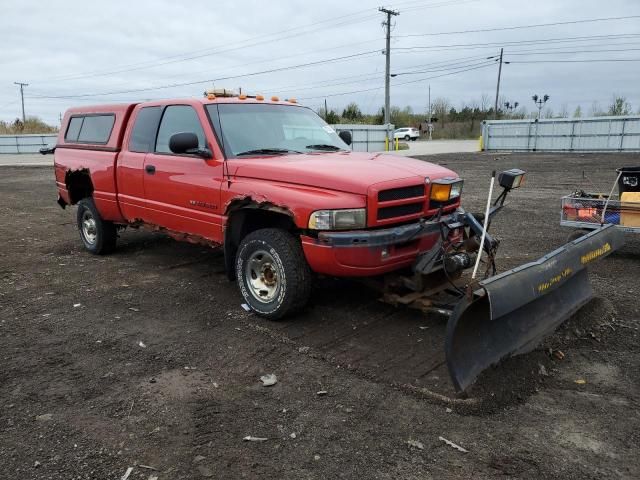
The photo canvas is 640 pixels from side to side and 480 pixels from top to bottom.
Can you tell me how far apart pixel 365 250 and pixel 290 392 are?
127 centimetres

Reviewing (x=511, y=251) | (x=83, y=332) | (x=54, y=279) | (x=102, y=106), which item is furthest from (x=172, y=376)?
(x=511, y=251)

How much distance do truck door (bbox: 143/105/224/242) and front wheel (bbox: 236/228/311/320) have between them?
0.57 m

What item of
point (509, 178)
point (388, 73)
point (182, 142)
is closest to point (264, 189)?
point (182, 142)

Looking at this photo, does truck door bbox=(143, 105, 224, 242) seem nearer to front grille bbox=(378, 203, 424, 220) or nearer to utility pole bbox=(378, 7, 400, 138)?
front grille bbox=(378, 203, 424, 220)

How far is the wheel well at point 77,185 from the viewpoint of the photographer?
24.8 feet

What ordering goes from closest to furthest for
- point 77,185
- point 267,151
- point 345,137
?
point 267,151 → point 345,137 → point 77,185

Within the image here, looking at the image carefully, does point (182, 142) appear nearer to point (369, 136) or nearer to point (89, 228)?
point (89, 228)

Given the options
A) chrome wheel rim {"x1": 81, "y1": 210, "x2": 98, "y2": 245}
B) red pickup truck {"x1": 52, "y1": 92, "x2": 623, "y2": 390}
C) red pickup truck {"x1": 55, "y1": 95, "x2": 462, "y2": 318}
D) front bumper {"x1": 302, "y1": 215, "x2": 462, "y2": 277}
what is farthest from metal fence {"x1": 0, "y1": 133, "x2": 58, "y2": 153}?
front bumper {"x1": 302, "y1": 215, "x2": 462, "y2": 277}

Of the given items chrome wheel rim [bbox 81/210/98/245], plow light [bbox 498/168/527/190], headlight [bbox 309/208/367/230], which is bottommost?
chrome wheel rim [bbox 81/210/98/245]

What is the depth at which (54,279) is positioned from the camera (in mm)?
6535

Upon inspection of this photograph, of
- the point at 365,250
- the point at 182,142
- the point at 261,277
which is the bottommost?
the point at 261,277

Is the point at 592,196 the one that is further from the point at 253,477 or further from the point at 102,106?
the point at 102,106

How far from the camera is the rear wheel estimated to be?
7.49 meters

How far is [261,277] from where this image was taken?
5008 millimetres
